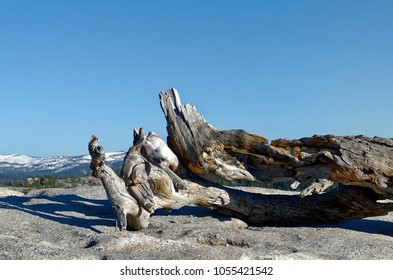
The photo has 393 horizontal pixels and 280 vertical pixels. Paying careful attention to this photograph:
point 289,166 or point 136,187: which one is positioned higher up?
point 289,166

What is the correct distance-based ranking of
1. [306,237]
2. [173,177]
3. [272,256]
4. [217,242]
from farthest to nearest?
1. [173,177]
2. [306,237]
3. [217,242]
4. [272,256]

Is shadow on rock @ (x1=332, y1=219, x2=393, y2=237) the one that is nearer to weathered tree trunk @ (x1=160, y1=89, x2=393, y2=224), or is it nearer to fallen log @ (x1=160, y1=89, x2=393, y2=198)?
weathered tree trunk @ (x1=160, y1=89, x2=393, y2=224)

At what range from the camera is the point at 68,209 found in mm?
18375

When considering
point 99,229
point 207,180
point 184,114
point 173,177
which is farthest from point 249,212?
point 99,229

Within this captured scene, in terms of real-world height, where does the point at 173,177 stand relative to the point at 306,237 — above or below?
above

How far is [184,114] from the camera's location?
594 inches

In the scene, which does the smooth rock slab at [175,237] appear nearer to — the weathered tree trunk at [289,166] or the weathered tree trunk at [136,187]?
the weathered tree trunk at [136,187]

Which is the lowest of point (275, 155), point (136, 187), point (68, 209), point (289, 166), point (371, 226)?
point (371, 226)

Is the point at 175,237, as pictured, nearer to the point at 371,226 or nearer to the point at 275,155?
the point at 275,155

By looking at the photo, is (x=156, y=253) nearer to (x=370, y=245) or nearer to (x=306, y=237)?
(x=306, y=237)

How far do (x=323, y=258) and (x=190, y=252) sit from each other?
324cm

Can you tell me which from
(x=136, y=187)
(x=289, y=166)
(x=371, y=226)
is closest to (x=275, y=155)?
(x=289, y=166)

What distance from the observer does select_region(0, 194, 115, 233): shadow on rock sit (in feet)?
52.2

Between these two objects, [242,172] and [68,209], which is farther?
[68,209]
